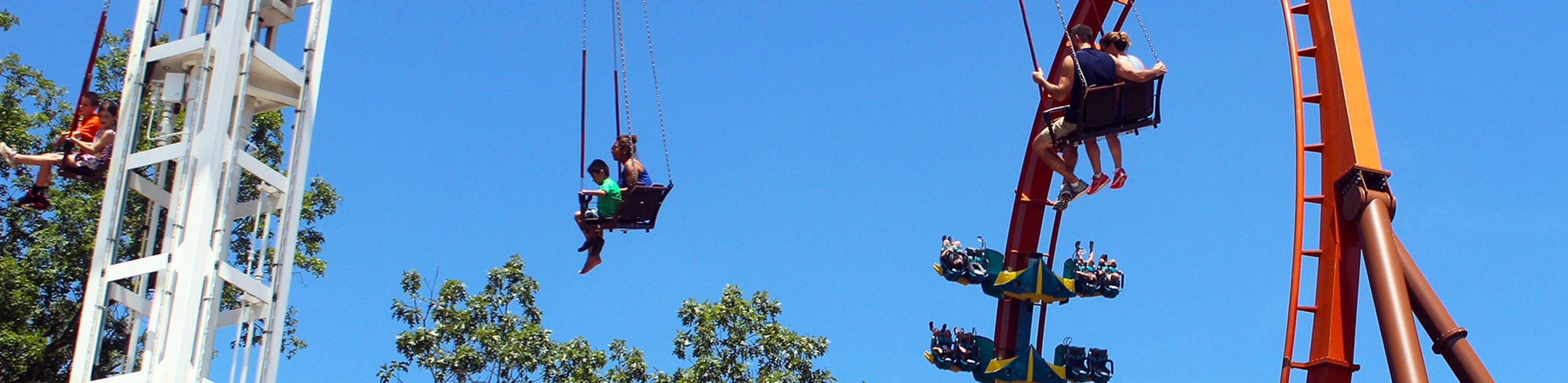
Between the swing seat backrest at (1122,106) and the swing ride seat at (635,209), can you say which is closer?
the swing seat backrest at (1122,106)

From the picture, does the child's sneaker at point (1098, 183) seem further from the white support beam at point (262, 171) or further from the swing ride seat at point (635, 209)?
the white support beam at point (262, 171)

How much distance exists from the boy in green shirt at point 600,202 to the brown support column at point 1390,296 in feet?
17.2

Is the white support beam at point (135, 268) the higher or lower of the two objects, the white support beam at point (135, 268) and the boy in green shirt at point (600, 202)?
the lower

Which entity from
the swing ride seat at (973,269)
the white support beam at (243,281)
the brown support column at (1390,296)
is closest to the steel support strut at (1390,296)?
the brown support column at (1390,296)

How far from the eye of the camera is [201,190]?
8648 millimetres

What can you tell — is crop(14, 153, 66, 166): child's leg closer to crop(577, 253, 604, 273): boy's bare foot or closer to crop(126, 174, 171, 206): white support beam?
crop(126, 174, 171, 206): white support beam

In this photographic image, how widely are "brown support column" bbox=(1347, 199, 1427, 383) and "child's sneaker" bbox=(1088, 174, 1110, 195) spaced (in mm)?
2160

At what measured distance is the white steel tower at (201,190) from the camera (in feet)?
28.0

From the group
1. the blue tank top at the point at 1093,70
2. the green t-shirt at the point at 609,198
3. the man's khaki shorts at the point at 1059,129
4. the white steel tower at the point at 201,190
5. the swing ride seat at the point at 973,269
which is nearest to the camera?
the white steel tower at the point at 201,190

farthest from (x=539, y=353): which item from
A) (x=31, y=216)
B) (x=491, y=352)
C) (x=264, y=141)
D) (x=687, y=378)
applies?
→ (x=31, y=216)

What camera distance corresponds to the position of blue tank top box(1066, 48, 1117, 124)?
456 inches

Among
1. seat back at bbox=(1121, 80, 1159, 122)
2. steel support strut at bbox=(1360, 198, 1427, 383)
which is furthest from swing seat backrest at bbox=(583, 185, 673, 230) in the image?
steel support strut at bbox=(1360, 198, 1427, 383)

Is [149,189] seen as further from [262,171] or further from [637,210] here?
[637,210]

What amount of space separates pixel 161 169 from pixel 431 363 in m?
10.2
